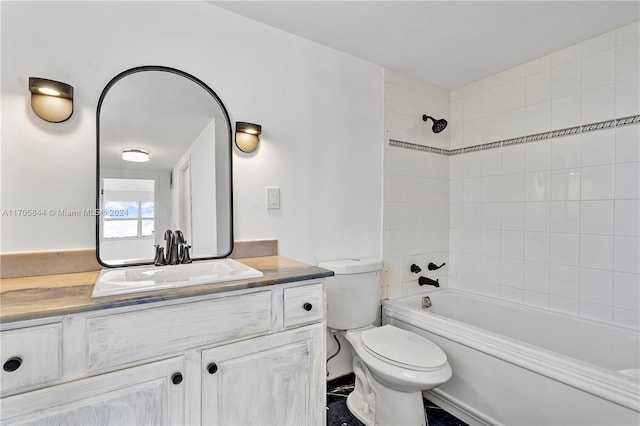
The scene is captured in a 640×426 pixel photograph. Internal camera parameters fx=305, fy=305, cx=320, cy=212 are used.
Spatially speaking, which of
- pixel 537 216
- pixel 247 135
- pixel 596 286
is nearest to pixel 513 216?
pixel 537 216

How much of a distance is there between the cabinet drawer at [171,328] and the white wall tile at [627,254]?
199 cm

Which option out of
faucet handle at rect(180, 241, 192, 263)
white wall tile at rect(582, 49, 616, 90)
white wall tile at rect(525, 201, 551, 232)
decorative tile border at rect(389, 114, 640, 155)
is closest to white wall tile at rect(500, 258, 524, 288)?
white wall tile at rect(525, 201, 551, 232)

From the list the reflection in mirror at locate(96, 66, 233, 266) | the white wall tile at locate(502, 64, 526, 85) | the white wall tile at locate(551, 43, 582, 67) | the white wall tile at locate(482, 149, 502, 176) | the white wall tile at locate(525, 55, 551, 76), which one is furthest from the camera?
the white wall tile at locate(482, 149, 502, 176)

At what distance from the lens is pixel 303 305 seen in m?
1.18

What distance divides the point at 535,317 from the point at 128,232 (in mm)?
2425

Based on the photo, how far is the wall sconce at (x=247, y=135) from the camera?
62.7 inches

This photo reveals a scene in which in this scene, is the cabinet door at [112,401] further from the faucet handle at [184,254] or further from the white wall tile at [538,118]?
the white wall tile at [538,118]

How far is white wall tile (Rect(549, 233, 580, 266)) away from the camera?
189 centimetres

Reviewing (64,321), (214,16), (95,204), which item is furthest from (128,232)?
(214,16)

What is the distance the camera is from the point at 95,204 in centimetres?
128

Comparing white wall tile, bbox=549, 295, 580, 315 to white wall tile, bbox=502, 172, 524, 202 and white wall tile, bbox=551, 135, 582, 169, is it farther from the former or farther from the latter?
white wall tile, bbox=551, 135, 582, 169

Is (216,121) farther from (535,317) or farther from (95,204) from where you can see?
(535,317)

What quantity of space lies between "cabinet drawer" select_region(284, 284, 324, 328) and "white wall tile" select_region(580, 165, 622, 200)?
1782 millimetres

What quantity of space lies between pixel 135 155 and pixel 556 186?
96.3 inches
